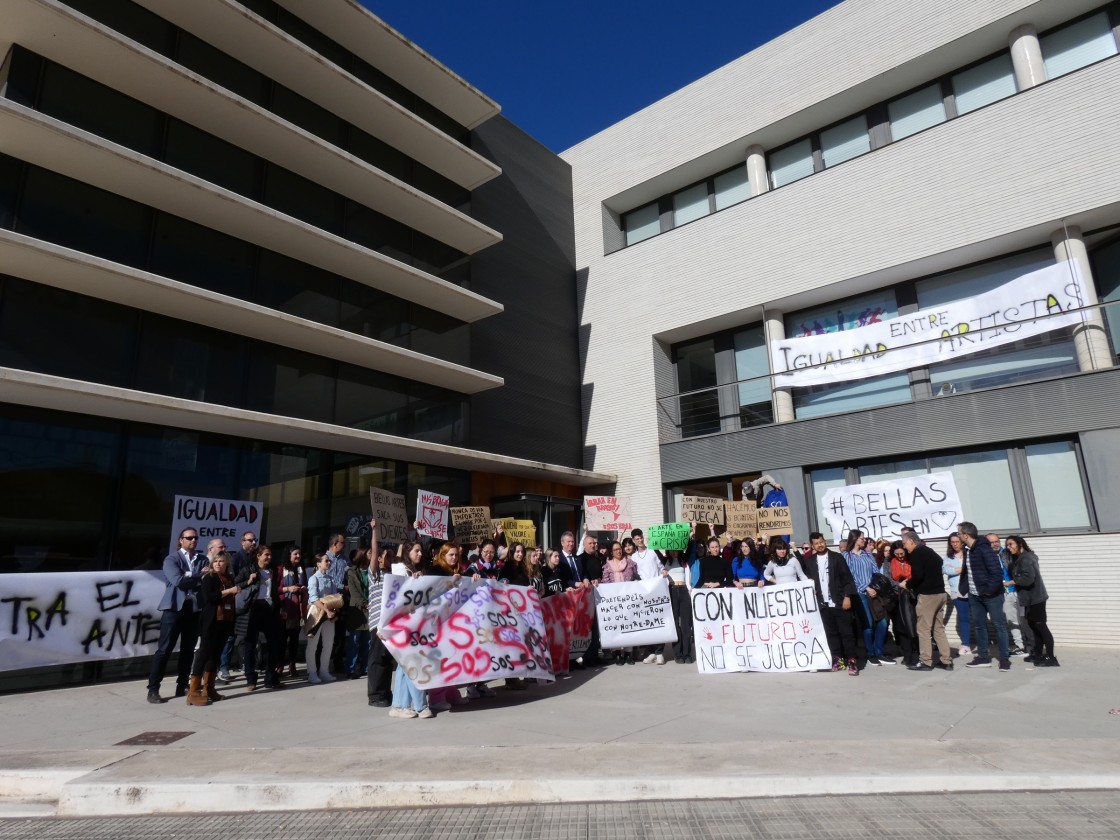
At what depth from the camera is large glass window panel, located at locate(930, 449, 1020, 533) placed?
13562mm

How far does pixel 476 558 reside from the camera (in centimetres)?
1081

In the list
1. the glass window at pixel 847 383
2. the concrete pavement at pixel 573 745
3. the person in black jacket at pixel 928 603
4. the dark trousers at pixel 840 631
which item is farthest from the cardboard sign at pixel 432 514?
the glass window at pixel 847 383

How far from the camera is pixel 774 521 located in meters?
13.2

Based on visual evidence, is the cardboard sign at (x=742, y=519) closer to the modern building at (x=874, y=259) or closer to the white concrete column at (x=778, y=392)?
the modern building at (x=874, y=259)

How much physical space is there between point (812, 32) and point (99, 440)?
19.0m

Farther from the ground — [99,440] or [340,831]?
[99,440]

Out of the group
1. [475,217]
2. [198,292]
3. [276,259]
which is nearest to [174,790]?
[198,292]

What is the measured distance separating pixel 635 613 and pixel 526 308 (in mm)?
11009

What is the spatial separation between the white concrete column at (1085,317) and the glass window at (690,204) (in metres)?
8.76

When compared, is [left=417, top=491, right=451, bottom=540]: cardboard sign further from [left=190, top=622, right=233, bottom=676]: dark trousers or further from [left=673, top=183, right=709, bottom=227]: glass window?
[left=673, top=183, right=709, bottom=227]: glass window

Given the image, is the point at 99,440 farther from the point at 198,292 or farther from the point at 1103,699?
the point at 1103,699

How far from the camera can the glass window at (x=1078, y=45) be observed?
14.2m

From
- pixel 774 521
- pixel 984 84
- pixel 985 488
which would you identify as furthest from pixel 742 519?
pixel 984 84

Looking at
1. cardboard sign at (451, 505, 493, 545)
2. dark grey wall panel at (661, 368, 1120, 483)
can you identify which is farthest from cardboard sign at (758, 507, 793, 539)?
cardboard sign at (451, 505, 493, 545)
